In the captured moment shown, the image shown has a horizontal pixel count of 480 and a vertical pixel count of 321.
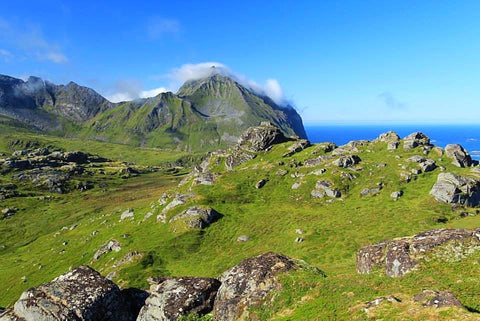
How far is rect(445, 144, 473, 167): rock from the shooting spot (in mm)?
78938

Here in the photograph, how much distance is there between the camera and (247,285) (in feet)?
92.8

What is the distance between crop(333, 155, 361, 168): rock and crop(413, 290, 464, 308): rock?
224 feet

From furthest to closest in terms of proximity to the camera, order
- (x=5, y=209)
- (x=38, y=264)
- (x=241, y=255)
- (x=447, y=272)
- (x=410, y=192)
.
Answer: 1. (x=5, y=209)
2. (x=38, y=264)
3. (x=410, y=192)
4. (x=241, y=255)
5. (x=447, y=272)

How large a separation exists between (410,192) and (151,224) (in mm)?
65690

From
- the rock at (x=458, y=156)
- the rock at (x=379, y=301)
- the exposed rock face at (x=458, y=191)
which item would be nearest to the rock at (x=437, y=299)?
the rock at (x=379, y=301)

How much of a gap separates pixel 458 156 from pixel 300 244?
175 ft

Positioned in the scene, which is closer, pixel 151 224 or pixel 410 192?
pixel 410 192

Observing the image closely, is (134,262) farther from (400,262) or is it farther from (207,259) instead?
(400,262)

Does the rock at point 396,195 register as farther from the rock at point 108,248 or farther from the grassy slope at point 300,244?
the rock at point 108,248

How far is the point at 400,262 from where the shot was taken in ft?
92.3

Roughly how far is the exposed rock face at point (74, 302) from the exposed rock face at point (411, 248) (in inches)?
1041

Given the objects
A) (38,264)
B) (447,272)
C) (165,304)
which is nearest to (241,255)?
(165,304)

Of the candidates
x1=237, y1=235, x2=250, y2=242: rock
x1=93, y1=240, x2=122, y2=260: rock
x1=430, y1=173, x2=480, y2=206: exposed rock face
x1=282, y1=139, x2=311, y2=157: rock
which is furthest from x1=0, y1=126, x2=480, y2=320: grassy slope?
x1=282, y1=139, x2=311, y2=157: rock

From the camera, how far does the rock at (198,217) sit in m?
70.6
